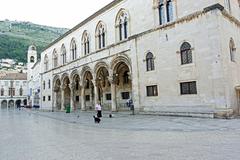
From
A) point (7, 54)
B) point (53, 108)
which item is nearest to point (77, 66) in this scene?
point (53, 108)

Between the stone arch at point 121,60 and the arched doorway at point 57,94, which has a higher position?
Result: the stone arch at point 121,60

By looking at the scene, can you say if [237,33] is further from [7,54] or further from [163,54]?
[7,54]

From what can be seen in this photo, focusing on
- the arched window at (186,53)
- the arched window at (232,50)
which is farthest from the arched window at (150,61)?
the arched window at (232,50)

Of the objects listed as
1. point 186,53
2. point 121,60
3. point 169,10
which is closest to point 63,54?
point 121,60

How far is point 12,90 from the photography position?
90.2 metres

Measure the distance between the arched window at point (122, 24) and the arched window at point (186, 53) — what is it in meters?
8.28

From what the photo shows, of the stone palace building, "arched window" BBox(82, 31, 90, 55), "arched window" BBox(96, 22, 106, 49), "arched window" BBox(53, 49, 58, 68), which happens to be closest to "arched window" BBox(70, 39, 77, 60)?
"arched window" BBox(82, 31, 90, 55)

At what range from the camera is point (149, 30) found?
71.4ft

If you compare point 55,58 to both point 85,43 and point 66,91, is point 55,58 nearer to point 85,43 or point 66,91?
point 66,91

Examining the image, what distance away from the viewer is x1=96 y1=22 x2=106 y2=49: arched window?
1146 inches

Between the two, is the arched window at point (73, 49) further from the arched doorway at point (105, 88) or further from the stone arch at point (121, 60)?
the stone arch at point (121, 60)

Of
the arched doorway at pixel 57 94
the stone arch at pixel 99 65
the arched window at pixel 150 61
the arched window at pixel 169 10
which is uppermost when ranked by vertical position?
the arched window at pixel 169 10

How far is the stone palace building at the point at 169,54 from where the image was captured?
16594 mm

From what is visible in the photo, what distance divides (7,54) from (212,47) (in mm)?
129651
